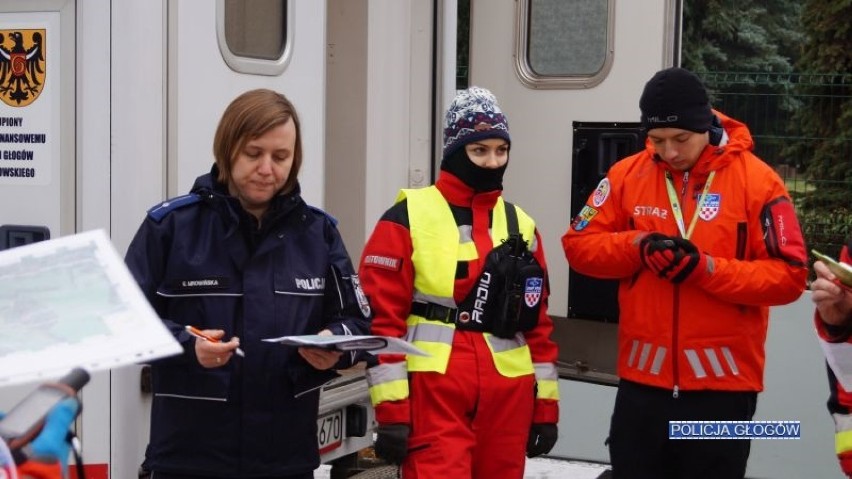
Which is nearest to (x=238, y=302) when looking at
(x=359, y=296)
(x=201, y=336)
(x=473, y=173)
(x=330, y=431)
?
(x=201, y=336)

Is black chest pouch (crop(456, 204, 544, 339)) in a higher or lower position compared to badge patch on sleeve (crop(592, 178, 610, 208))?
lower

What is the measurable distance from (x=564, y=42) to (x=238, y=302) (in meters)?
2.91

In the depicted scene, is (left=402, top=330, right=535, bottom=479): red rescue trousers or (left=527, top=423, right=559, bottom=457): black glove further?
(left=527, top=423, right=559, bottom=457): black glove

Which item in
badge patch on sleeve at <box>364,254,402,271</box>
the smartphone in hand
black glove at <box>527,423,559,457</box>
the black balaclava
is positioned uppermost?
the black balaclava

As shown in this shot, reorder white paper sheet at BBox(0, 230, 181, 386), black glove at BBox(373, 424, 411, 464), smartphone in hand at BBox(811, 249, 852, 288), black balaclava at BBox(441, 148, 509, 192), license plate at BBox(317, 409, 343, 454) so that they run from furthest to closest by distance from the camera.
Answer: license plate at BBox(317, 409, 343, 454) → black balaclava at BBox(441, 148, 509, 192) → black glove at BBox(373, 424, 411, 464) → smartphone in hand at BBox(811, 249, 852, 288) → white paper sheet at BBox(0, 230, 181, 386)

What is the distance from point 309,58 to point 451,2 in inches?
36.8

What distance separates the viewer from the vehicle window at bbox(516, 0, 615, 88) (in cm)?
530

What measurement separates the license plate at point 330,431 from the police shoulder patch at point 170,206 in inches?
60.1

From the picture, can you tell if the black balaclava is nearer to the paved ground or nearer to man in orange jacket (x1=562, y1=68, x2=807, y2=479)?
man in orange jacket (x1=562, y1=68, x2=807, y2=479)

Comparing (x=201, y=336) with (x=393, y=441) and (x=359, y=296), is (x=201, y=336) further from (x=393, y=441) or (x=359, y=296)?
(x=393, y=441)

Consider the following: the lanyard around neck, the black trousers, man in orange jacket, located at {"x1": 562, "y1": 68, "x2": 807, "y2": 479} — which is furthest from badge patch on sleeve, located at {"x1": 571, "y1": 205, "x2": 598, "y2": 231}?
the black trousers

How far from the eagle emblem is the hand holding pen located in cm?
109

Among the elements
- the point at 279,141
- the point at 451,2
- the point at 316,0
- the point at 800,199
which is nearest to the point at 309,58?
the point at 316,0

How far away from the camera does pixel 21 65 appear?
3471 mm
